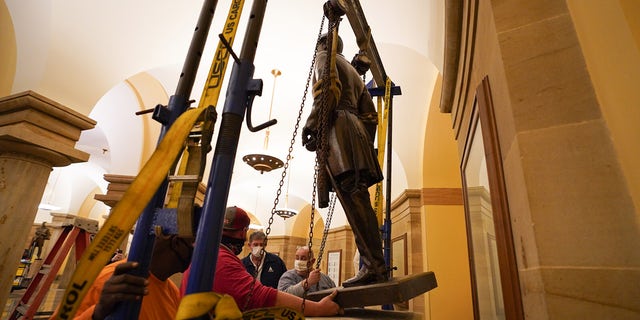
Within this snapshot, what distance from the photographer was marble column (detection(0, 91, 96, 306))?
10.8 ft

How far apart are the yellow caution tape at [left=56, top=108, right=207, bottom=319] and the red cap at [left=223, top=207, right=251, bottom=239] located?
4.04 ft

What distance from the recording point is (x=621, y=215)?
0.85 m

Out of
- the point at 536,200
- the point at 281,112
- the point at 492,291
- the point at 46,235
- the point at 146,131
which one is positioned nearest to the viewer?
the point at 536,200

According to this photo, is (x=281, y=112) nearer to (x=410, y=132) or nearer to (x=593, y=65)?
(x=410, y=132)

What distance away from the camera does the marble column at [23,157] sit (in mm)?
3295

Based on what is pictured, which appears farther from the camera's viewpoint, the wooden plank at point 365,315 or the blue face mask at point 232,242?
the blue face mask at point 232,242

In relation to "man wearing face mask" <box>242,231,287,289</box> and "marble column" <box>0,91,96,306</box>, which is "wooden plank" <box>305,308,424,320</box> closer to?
"man wearing face mask" <box>242,231,287,289</box>

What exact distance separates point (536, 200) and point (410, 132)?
18.6ft

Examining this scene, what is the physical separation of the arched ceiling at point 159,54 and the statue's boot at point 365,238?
2840 millimetres

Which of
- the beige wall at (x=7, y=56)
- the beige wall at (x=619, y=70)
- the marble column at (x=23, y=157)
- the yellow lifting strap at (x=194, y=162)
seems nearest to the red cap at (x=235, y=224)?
the yellow lifting strap at (x=194, y=162)

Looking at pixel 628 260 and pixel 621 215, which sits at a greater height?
pixel 621 215

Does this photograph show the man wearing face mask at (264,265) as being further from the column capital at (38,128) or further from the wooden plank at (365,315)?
the column capital at (38,128)

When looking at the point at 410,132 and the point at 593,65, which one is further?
the point at 410,132

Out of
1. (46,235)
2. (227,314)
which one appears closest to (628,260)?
(227,314)
